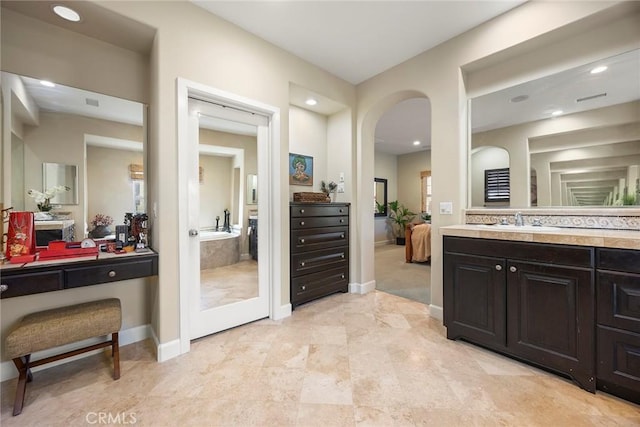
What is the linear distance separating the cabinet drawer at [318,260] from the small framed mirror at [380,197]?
4542mm

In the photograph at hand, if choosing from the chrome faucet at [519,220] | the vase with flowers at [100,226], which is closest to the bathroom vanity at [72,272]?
the vase with flowers at [100,226]

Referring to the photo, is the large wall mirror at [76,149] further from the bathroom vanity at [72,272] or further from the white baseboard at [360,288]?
the white baseboard at [360,288]

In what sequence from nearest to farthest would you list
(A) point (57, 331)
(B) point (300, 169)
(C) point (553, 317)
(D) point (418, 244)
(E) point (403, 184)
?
(A) point (57, 331)
(C) point (553, 317)
(B) point (300, 169)
(D) point (418, 244)
(E) point (403, 184)

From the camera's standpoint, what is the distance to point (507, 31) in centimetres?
219

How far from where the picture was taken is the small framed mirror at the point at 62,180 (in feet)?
6.17

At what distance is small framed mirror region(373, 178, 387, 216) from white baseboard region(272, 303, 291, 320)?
5419 millimetres

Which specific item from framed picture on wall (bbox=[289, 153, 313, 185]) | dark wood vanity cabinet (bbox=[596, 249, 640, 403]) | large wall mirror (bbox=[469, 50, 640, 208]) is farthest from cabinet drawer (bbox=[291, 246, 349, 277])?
dark wood vanity cabinet (bbox=[596, 249, 640, 403])

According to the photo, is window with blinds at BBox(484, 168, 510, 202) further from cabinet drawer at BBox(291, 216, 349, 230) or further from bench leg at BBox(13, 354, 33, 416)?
bench leg at BBox(13, 354, 33, 416)

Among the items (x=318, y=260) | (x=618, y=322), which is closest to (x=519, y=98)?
(x=618, y=322)

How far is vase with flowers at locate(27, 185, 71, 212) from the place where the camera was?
6.02 ft

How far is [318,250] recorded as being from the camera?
3.09 metres

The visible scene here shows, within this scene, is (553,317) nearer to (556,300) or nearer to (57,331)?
(556,300)
